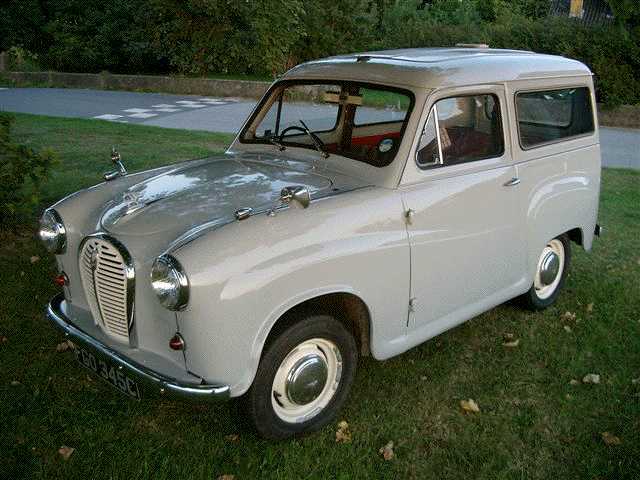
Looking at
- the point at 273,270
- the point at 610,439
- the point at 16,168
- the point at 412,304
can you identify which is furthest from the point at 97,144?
the point at 610,439

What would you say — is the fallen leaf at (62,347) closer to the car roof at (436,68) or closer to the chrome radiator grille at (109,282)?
the chrome radiator grille at (109,282)

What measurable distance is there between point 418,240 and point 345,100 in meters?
1.07

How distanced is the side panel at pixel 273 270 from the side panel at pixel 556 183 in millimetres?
1257

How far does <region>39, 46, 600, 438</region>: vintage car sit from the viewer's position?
2844mm

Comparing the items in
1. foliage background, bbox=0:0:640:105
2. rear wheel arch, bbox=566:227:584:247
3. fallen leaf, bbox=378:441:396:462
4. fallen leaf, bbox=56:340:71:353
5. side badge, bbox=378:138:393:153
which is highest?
foliage background, bbox=0:0:640:105

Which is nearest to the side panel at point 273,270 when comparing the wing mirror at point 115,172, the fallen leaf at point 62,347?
the wing mirror at point 115,172

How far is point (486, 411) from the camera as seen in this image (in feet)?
12.0

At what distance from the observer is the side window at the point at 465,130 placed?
3668mm

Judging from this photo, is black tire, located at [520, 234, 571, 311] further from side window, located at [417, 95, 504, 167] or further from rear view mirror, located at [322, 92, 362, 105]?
rear view mirror, located at [322, 92, 362, 105]

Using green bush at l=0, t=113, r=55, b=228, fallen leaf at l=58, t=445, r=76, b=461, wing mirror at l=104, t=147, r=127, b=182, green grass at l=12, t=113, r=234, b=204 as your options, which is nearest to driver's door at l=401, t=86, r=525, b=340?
wing mirror at l=104, t=147, r=127, b=182

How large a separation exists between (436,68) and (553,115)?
125 cm

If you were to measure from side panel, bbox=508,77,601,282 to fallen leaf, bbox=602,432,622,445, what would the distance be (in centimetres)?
125

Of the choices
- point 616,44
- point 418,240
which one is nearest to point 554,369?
point 418,240

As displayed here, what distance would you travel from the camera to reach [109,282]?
3080 millimetres
